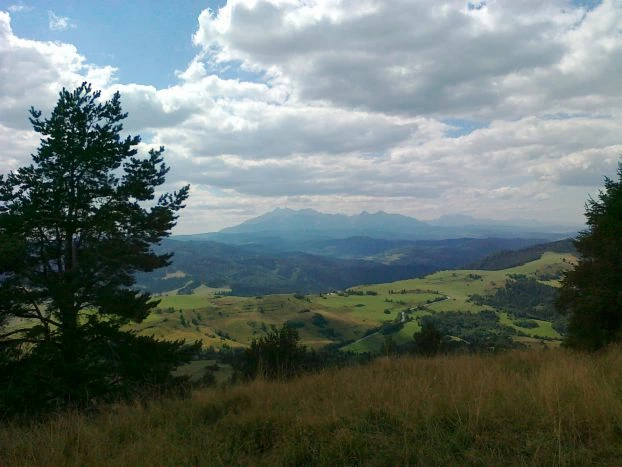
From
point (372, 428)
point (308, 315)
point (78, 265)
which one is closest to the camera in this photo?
point (372, 428)

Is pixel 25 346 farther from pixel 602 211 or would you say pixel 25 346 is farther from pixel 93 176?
pixel 602 211

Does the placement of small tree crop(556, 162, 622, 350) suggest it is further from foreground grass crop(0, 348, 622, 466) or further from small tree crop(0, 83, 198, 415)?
small tree crop(0, 83, 198, 415)

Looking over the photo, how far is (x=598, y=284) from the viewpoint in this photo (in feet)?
55.8

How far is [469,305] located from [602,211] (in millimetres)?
143003

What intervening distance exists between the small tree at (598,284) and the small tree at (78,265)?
18.5 m

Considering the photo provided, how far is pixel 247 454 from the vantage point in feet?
15.1

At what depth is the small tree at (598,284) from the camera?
1638 cm

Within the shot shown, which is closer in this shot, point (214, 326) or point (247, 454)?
point (247, 454)

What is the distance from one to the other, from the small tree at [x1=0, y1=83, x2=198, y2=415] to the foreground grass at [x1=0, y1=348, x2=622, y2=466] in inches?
395

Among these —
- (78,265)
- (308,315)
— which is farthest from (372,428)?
(308,315)

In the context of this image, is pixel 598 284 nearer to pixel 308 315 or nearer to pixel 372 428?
pixel 372 428

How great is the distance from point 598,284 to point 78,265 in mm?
22083

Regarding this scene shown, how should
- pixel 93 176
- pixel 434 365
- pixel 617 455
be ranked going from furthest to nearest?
pixel 93 176
pixel 434 365
pixel 617 455

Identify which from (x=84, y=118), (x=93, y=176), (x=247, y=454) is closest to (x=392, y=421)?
(x=247, y=454)
